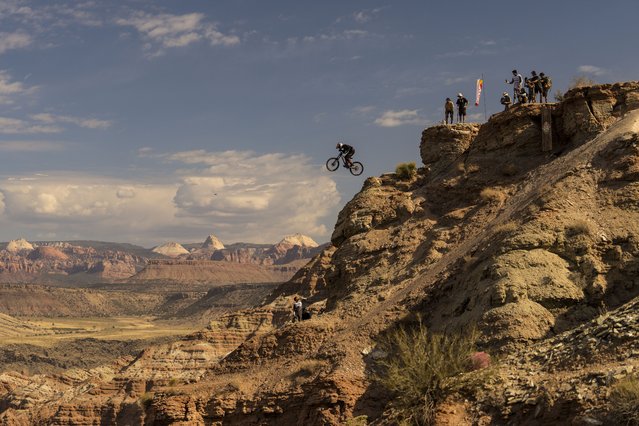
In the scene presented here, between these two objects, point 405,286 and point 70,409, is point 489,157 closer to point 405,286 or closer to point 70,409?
point 405,286

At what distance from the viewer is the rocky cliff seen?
20.5 meters

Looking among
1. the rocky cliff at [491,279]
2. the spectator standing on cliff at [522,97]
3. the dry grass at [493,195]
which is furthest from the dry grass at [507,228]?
the spectator standing on cliff at [522,97]

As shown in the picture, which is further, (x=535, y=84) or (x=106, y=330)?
(x=106, y=330)

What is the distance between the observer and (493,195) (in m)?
32.0

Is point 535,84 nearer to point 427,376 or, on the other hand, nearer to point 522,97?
point 522,97

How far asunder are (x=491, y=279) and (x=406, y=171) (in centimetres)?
1501

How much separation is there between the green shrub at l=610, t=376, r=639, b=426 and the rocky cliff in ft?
1.26

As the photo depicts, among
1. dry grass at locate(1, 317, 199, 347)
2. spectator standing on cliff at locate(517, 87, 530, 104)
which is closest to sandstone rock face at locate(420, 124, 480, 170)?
spectator standing on cliff at locate(517, 87, 530, 104)

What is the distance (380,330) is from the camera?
88.5 feet

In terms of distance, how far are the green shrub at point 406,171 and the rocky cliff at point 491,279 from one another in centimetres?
57

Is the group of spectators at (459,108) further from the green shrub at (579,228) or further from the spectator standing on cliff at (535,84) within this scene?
the green shrub at (579,228)

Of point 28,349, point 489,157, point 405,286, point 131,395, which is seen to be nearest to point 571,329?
point 405,286

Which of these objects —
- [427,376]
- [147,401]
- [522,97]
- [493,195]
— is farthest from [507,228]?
[147,401]

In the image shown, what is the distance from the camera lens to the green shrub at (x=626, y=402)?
1633 cm
